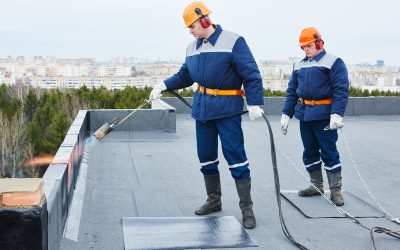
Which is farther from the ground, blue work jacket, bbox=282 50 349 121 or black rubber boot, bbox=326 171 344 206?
blue work jacket, bbox=282 50 349 121

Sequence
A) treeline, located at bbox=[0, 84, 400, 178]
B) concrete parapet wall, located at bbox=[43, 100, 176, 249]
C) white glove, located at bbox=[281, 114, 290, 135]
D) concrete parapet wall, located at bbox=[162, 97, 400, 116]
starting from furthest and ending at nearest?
treeline, located at bbox=[0, 84, 400, 178]
concrete parapet wall, located at bbox=[162, 97, 400, 116]
white glove, located at bbox=[281, 114, 290, 135]
concrete parapet wall, located at bbox=[43, 100, 176, 249]

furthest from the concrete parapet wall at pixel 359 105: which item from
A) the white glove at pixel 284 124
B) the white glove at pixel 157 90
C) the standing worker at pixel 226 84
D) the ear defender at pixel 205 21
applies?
the ear defender at pixel 205 21

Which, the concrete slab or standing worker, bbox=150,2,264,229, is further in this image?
standing worker, bbox=150,2,264,229

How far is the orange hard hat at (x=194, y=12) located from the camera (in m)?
4.66

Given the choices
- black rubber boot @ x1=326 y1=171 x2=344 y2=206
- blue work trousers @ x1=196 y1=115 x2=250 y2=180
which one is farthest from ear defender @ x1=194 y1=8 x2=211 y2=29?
black rubber boot @ x1=326 y1=171 x2=344 y2=206

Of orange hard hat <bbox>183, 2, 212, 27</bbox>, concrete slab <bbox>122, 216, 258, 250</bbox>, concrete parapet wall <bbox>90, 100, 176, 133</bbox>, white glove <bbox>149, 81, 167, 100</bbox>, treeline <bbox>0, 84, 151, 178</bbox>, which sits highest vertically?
orange hard hat <bbox>183, 2, 212, 27</bbox>

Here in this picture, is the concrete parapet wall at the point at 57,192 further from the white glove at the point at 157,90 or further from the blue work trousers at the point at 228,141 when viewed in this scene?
the blue work trousers at the point at 228,141

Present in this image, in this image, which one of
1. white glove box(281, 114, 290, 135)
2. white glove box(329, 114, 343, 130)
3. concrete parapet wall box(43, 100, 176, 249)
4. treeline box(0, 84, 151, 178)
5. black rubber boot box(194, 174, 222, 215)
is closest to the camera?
concrete parapet wall box(43, 100, 176, 249)

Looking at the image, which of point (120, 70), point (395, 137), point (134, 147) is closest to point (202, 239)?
point (134, 147)

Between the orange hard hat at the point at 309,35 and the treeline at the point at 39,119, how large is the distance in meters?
13.0

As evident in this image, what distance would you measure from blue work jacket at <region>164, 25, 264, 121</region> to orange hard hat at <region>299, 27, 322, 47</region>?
2.92ft

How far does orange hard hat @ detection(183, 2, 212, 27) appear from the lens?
466 centimetres

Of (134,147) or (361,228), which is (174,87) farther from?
(134,147)

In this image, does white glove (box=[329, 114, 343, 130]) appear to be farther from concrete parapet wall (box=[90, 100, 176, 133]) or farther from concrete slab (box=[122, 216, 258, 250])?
concrete parapet wall (box=[90, 100, 176, 133])
